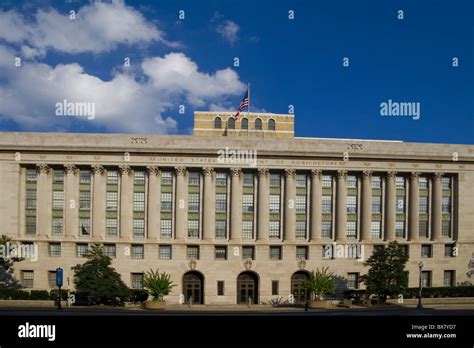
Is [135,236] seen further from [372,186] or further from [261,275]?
[372,186]

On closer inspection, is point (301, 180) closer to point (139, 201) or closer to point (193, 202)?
point (193, 202)

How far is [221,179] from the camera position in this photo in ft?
154

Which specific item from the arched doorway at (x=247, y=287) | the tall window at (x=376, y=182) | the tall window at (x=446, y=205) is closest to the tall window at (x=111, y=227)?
the arched doorway at (x=247, y=287)

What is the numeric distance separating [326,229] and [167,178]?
20040mm

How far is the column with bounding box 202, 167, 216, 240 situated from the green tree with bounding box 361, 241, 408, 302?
17.5m

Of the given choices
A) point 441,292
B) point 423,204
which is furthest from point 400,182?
point 441,292

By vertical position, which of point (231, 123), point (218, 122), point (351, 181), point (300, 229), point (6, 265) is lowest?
point (6, 265)

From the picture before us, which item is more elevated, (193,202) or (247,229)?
(193,202)

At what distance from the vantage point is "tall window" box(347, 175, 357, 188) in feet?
158

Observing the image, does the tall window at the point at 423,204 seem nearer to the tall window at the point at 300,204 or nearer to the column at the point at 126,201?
the tall window at the point at 300,204

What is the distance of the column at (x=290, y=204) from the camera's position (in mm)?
46375

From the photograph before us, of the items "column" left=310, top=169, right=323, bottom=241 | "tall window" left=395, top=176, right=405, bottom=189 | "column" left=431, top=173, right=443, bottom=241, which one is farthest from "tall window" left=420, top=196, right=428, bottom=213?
"column" left=310, top=169, right=323, bottom=241

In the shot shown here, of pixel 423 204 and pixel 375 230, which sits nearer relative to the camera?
pixel 375 230

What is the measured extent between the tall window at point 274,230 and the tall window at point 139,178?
16066 mm
